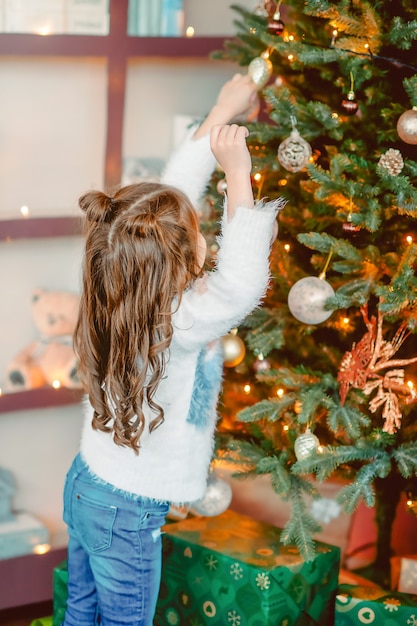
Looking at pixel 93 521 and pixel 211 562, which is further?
pixel 211 562

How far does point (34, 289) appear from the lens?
2.25 metres

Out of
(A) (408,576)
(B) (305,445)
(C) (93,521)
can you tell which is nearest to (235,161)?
(B) (305,445)

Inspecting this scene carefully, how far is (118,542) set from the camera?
4.95 feet

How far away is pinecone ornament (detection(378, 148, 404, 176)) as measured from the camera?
1491 mm

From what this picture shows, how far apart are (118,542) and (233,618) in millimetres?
420

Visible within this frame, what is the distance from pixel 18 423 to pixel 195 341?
3.43 ft

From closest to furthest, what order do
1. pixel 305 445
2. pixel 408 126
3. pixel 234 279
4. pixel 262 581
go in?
1. pixel 234 279
2. pixel 408 126
3. pixel 305 445
4. pixel 262 581

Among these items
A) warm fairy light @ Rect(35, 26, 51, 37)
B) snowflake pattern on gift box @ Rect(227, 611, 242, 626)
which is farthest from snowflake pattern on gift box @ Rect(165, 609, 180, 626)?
warm fairy light @ Rect(35, 26, 51, 37)

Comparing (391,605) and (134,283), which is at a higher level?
(134,283)

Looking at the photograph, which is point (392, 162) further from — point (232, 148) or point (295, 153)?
point (232, 148)

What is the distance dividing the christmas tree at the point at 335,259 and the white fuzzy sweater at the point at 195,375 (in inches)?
6.1

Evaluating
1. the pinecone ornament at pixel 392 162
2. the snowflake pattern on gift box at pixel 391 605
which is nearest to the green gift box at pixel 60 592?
the snowflake pattern on gift box at pixel 391 605

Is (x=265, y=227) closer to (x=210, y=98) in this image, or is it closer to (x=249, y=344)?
(x=249, y=344)

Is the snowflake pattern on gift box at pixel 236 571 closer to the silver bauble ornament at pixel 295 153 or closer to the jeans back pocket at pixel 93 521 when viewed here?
the jeans back pocket at pixel 93 521
